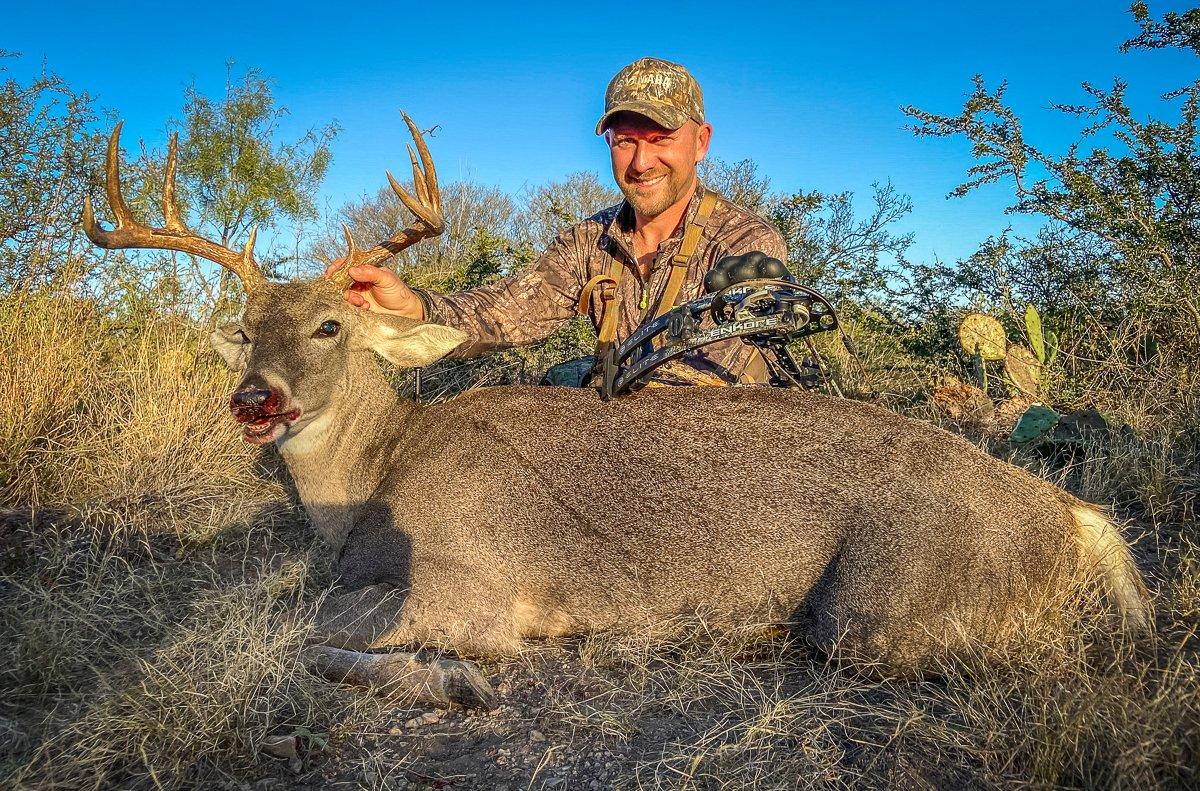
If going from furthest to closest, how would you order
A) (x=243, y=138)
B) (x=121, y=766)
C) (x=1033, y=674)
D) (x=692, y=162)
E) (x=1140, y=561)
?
1. (x=243, y=138)
2. (x=692, y=162)
3. (x=1140, y=561)
4. (x=1033, y=674)
5. (x=121, y=766)

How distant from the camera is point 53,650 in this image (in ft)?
10.9

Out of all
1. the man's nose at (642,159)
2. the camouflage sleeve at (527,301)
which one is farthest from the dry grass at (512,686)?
the man's nose at (642,159)

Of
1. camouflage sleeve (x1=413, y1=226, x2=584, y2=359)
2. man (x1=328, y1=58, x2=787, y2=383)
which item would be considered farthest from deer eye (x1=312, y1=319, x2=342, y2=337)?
camouflage sleeve (x1=413, y1=226, x2=584, y2=359)

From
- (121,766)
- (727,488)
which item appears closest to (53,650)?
(121,766)

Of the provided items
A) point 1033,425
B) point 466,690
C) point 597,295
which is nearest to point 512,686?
point 466,690

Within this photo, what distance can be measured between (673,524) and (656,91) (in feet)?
10.4

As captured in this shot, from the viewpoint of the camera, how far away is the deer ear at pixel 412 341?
4.64 meters

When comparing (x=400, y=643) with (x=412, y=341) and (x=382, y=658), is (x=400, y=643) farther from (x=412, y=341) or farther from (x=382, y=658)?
(x=412, y=341)

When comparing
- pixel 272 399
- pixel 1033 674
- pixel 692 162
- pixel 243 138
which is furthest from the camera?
pixel 243 138

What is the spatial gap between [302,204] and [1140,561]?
55.9ft

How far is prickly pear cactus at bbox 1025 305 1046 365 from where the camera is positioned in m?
7.76

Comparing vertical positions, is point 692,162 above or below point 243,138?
below

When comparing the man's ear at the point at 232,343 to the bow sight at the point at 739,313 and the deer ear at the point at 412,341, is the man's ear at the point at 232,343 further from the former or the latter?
the bow sight at the point at 739,313

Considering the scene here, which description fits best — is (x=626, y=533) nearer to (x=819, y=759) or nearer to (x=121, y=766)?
(x=819, y=759)
